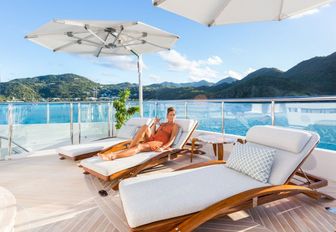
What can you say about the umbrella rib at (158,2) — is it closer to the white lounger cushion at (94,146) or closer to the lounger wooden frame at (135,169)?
the lounger wooden frame at (135,169)

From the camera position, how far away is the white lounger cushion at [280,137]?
263cm

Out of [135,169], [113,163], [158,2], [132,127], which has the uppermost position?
[158,2]

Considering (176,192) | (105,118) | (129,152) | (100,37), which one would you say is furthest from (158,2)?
(105,118)

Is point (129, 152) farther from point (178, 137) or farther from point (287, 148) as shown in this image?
point (287, 148)

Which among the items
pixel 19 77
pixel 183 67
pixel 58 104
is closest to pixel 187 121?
pixel 58 104

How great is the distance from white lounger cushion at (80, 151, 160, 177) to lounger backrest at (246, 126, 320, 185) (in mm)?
1752

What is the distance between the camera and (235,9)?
9.89ft

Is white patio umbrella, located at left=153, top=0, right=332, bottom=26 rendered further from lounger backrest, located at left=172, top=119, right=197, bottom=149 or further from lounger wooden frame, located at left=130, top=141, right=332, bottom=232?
lounger wooden frame, located at left=130, top=141, right=332, bottom=232

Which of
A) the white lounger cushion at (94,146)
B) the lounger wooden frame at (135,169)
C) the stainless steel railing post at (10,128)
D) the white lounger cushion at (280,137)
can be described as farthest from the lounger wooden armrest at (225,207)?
the stainless steel railing post at (10,128)

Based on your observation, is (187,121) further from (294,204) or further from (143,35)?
(294,204)

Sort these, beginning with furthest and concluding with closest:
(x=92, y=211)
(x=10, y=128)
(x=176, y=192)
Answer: (x=10, y=128), (x=92, y=211), (x=176, y=192)

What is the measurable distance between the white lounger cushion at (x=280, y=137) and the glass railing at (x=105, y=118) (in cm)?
189

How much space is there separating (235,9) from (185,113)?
3.45 meters

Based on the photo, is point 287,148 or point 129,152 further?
point 129,152
